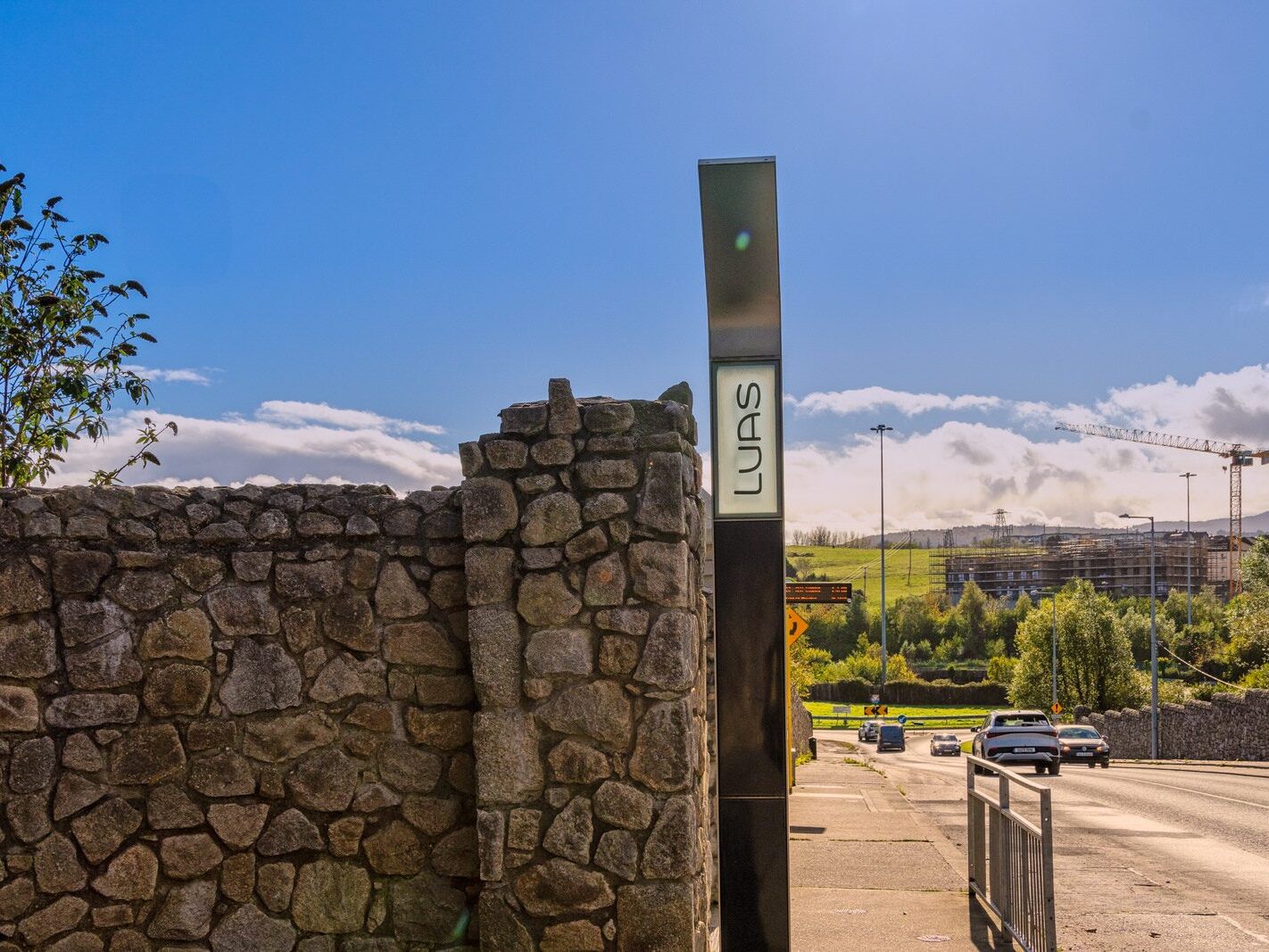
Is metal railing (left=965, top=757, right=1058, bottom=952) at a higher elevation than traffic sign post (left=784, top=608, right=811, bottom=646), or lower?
lower

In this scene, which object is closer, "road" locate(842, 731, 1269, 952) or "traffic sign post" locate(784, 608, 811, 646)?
"road" locate(842, 731, 1269, 952)

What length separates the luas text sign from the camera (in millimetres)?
5953

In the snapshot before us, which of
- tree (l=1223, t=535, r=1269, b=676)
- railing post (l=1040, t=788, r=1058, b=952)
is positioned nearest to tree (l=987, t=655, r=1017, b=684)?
tree (l=1223, t=535, r=1269, b=676)

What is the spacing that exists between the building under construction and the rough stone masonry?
555ft

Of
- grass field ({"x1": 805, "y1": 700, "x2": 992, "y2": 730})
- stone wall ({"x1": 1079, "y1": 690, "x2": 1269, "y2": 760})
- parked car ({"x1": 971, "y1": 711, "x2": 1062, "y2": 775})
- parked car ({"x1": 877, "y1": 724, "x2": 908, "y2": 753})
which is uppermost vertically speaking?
parked car ({"x1": 971, "y1": 711, "x2": 1062, "y2": 775})

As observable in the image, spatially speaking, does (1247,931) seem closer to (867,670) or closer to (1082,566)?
(867,670)

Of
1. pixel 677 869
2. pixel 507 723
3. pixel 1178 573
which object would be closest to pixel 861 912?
pixel 677 869

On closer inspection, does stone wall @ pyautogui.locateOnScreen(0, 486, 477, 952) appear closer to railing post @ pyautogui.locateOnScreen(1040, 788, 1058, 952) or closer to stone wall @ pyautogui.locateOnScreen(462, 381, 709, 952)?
stone wall @ pyautogui.locateOnScreen(462, 381, 709, 952)

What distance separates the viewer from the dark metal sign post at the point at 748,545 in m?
5.82

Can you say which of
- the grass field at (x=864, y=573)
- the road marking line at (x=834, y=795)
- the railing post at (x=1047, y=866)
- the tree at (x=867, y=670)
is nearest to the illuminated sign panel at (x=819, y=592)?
the road marking line at (x=834, y=795)

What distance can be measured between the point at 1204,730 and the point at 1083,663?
29033mm

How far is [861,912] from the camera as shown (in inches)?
332

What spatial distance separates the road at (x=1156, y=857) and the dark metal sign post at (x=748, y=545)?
2767 mm

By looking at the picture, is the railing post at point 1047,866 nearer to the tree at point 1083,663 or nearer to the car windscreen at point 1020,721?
the car windscreen at point 1020,721
